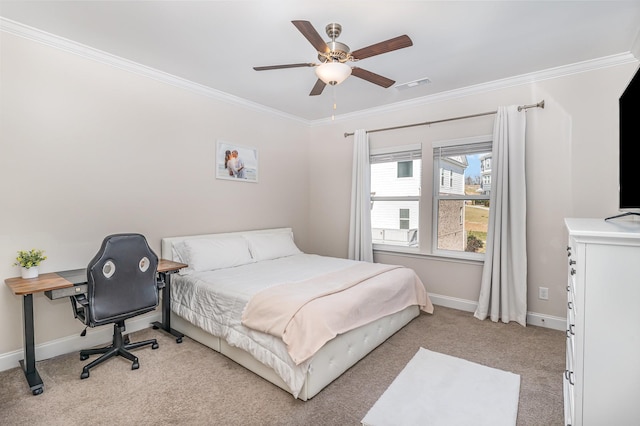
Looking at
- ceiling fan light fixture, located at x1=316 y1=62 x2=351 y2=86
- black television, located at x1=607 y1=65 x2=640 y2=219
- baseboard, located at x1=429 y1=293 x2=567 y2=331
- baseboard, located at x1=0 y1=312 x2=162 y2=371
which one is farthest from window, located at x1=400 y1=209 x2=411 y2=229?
baseboard, located at x1=0 y1=312 x2=162 y2=371

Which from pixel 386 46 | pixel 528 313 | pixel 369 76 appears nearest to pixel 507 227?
pixel 528 313

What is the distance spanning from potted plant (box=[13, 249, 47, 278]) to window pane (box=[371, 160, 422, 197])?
12.3 ft

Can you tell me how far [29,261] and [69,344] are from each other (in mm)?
851

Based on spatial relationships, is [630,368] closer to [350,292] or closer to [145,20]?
[350,292]

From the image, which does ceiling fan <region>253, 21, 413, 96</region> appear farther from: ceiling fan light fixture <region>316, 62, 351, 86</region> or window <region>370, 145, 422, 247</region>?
window <region>370, 145, 422, 247</region>

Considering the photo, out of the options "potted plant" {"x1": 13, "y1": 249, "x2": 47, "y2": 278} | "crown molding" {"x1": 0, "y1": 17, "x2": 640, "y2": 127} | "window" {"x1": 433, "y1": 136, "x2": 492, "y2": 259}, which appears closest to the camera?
"potted plant" {"x1": 13, "y1": 249, "x2": 47, "y2": 278}

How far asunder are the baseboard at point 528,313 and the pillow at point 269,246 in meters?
1.94

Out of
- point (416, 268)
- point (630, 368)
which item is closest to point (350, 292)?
point (630, 368)

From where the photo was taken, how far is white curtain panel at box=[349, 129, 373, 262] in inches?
173

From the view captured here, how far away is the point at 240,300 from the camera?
2.44 metres

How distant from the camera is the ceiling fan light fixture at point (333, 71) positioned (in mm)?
2137

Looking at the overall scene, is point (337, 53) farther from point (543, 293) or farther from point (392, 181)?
point (543, 293)

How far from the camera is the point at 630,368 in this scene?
1253 millimetres

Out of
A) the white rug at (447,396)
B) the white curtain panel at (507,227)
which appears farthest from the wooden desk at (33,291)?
the white curtain panel at (507,227)
